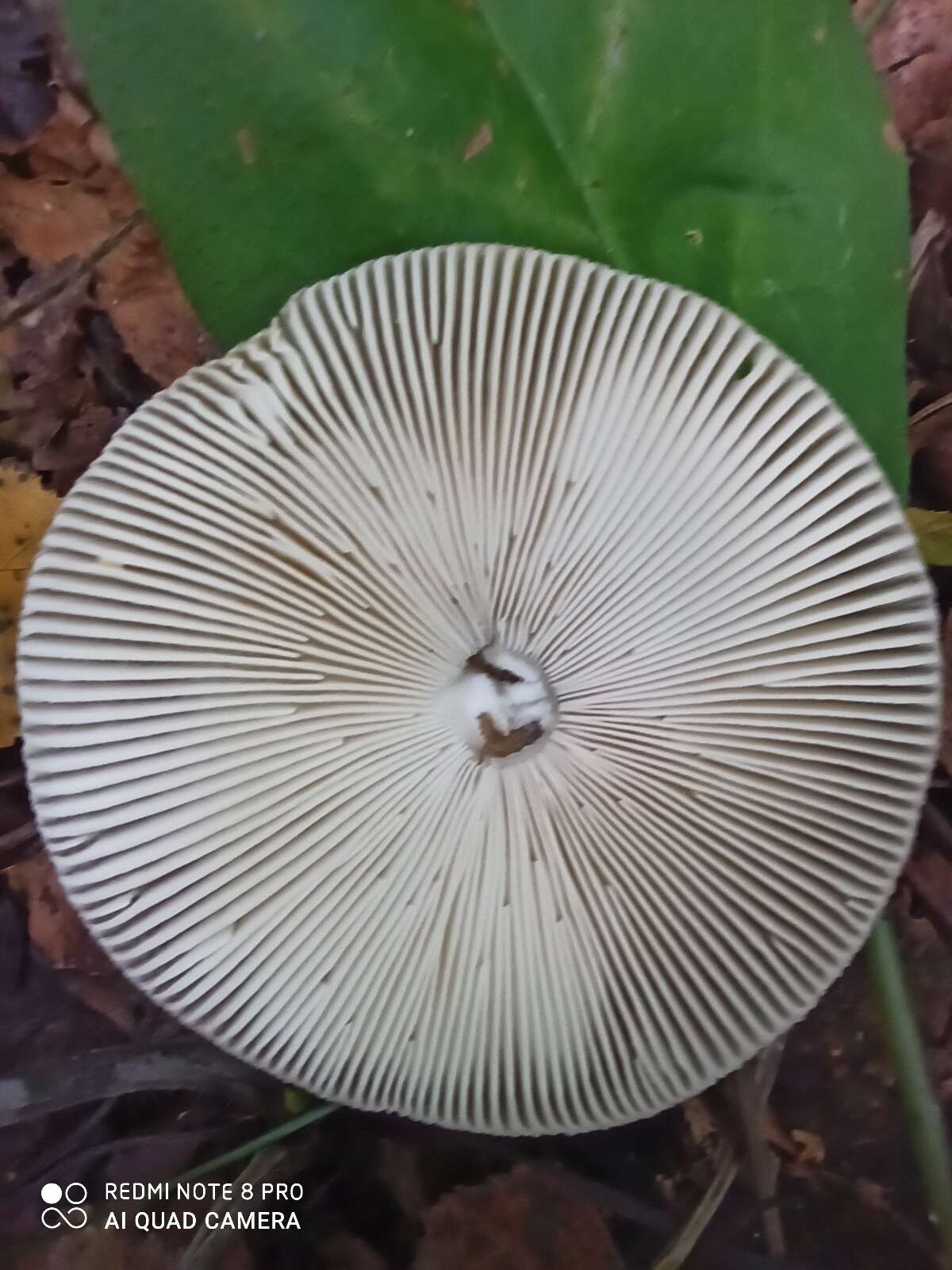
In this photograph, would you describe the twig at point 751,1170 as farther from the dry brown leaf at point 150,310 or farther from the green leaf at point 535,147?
the dry brown leaf at point 150,310

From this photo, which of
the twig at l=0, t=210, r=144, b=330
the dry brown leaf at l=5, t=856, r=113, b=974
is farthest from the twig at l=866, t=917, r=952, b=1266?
the twig at l=0, t=210, r=144, b=330

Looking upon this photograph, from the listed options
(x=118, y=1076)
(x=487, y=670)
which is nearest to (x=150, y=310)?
(x=487, y=670)

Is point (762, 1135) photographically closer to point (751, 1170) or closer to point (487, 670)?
point (751, 1170)

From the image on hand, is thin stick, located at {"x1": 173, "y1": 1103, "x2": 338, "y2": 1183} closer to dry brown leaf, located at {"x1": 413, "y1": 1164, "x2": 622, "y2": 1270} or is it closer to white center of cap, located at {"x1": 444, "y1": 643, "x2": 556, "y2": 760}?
dry brown leaf, located at {"x1": 413, "y1": 1164, "x2": 622, "y2": 1270}

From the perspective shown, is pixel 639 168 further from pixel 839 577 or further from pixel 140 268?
pixel 140 268

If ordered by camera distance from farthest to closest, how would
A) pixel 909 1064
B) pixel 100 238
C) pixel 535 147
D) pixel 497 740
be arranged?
pixel 100 238
pixel 909 1064
pixel 535 147
pixel 497 740

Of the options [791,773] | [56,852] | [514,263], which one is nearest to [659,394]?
[514,263]
